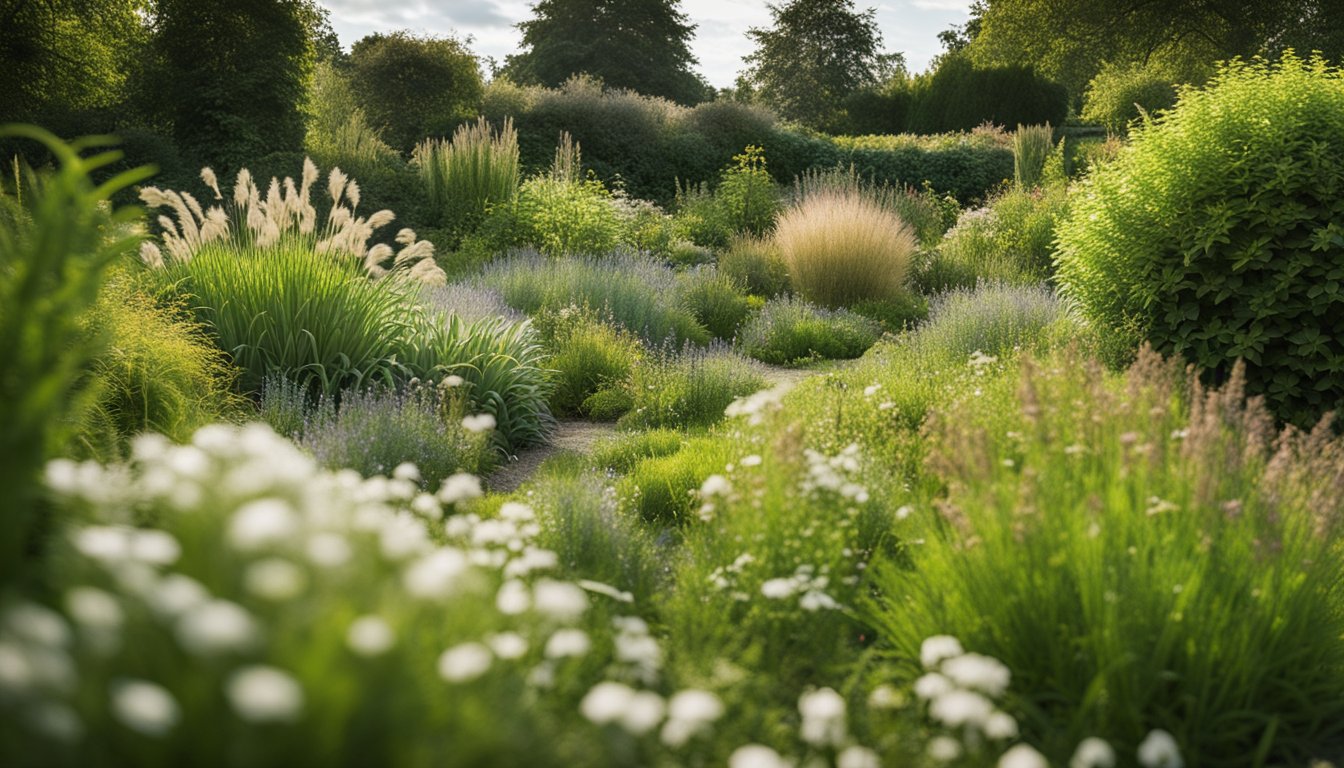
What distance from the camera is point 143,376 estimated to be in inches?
191

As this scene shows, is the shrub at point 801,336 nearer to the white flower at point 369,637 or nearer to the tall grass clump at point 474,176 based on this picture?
the tall grass clump at point 474,176

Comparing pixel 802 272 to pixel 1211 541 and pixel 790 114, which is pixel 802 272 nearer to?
pixel 1211 541

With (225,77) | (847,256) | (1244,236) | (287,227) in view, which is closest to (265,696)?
(287,227)

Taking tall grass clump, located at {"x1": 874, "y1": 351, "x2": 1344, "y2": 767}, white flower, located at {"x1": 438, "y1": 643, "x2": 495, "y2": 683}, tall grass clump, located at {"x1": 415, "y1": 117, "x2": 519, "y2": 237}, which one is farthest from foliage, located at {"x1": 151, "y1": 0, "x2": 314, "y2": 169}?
white flower, located at {"x1": 438, "y1": 643, "x2": 495, "y2": 683}

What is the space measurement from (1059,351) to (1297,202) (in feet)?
5.45

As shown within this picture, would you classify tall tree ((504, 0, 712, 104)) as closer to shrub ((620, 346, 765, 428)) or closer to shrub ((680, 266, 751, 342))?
shrub ((680, 266, 751, 342))

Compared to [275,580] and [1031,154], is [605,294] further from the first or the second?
[1031,154]

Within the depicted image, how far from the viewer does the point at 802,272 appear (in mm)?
12102

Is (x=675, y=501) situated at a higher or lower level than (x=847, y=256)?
lower

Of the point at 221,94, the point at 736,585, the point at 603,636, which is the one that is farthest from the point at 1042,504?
the point at 221,94

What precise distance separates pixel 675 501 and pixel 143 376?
2.74 m

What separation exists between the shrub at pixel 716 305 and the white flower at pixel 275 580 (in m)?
9.21

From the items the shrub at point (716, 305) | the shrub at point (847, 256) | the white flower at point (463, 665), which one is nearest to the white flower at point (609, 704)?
the white flower at point (463, 665)

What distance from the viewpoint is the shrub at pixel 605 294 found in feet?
31.4
